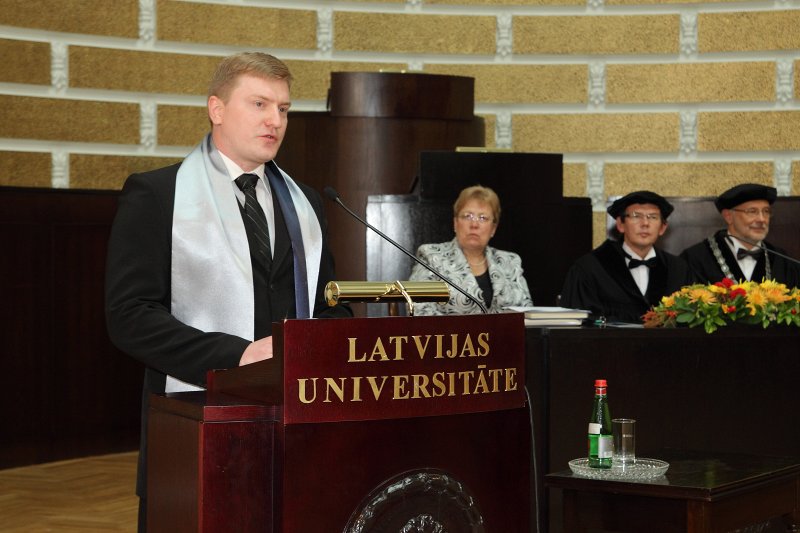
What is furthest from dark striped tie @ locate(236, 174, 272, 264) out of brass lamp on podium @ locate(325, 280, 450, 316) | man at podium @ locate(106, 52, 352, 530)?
brass lamp on podium @ locate(325, 280, 450, 316)

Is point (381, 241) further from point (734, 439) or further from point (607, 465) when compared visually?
point (607, 465)

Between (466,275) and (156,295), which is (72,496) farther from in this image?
(156,295)

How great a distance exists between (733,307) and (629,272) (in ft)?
4.08

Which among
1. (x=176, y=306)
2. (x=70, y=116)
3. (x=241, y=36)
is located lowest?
(x=176, y=306)

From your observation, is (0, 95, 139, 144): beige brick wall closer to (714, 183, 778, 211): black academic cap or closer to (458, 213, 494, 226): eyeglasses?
(458, 213, 494, 226): eyeglasses

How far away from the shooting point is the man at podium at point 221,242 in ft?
8.11

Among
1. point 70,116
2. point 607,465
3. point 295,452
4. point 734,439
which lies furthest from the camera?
point 70,116

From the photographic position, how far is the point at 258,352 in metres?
2.16

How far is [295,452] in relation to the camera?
1.95m

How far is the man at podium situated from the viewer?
2.47m

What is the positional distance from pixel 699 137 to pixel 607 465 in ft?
18.3

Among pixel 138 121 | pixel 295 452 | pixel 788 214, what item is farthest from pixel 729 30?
pixel 295 452

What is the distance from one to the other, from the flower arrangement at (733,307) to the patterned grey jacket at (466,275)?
0.91m

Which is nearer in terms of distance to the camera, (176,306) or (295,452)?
(295,452)
